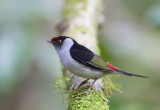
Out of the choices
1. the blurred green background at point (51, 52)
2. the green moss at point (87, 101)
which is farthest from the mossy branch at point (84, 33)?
the blurred green background at point (51, 52)

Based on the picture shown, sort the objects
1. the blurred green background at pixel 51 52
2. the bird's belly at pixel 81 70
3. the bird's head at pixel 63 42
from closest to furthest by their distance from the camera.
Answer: the bird's belly at pixel 81 70
the bird's head at pixel 63 42
the blurred green background at pixel 51 52

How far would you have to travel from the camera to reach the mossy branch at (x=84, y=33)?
121 inches

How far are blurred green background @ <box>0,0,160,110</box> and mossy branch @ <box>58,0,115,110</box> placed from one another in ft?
1.09

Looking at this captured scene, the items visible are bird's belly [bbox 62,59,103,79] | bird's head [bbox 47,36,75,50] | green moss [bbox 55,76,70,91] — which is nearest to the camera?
bird's belly [bbox 62,59,103,79]

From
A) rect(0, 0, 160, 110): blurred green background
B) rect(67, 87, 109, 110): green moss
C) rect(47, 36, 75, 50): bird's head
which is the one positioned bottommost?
rect(0, 0, 160, 110): blurred green background

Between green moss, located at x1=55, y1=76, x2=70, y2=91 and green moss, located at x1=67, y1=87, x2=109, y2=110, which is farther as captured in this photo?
green moss, located at x1=55, y1=76, x2=70, y2=91

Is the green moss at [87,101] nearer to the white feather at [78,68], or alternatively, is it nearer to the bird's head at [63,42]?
the white feather at [78,68]

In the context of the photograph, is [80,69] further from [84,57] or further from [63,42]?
[63,42]

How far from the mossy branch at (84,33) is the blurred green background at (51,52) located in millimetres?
331

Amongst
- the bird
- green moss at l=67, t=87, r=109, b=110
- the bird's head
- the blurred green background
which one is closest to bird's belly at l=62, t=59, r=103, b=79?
the bird

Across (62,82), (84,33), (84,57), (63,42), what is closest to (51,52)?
(84,33)

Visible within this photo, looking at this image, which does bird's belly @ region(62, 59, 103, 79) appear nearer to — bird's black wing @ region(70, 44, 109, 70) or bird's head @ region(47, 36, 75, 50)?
bird's black wing @ region(70, 44, 109, 70)

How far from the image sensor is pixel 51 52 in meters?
4.85

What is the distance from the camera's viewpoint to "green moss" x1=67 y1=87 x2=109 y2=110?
2920 mm
